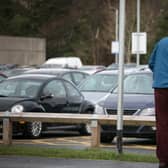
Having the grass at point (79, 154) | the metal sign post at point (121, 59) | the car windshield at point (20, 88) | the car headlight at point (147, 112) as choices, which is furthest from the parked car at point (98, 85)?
the metal sign post at point (121, 59)

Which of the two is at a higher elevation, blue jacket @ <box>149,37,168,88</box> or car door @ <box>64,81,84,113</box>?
blue jacket @ <box>149,37,168,88</box>

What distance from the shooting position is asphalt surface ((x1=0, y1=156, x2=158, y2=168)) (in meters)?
11.5

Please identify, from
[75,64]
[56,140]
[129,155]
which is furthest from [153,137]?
[75,64]

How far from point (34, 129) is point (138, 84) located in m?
2.56

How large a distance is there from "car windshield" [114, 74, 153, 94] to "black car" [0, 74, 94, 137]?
4.67 ft

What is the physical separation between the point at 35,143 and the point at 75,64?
112 ft

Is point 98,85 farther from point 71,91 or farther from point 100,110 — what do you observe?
point 100,110

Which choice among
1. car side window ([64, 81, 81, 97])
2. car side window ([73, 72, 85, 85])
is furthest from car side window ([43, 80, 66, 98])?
car side window ([73, 72, 85, 85])

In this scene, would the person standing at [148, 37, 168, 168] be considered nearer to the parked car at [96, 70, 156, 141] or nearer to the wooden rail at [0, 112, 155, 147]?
the wooden rail at [0, 112, 155, 147]

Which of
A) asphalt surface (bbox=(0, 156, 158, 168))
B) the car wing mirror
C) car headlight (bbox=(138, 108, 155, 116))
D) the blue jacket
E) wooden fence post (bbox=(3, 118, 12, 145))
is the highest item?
the blue jacket

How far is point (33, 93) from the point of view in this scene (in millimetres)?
18172

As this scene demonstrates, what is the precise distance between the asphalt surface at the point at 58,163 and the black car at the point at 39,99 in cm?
469

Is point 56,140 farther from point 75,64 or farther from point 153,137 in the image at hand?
point 75,64

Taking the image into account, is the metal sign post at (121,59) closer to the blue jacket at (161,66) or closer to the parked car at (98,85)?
the blue jacket at (161,66)
